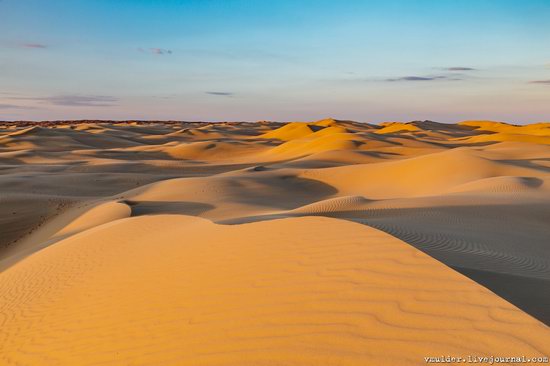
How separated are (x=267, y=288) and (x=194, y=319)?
0.69 meters

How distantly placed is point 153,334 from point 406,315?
2080 millimetres

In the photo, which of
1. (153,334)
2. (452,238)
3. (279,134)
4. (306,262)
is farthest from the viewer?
(279,134)

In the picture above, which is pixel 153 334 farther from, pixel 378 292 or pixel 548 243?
pixel 548 243

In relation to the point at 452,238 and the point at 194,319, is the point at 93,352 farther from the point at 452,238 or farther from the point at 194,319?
the point at 452,238

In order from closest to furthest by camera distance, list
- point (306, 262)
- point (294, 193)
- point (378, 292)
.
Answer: point (378, 292) → point (306, 262) → point (294, 193)

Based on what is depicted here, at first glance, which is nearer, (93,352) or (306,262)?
(93,352)

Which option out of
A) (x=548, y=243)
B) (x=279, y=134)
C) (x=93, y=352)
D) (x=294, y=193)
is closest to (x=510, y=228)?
(x=548, y=243)

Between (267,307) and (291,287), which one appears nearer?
(267,307)

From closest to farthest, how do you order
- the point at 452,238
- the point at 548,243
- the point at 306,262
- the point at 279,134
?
the point at 306,262 < the point at 452,238 < the point at 548,243 < the point at 279,134

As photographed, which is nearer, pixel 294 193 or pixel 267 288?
pixel 267 288

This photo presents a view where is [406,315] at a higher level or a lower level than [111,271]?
higher

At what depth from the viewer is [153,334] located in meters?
3.81

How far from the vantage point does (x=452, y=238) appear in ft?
25.7

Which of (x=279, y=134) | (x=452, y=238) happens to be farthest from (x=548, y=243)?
(x=279, y=134)
